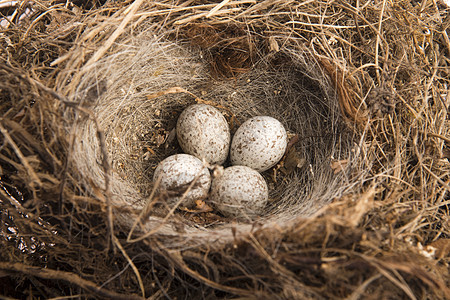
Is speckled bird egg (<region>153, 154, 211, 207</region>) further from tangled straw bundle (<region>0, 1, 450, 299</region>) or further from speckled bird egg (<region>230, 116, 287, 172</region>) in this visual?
speckled bird egg (<region>230, 116, 287, 172</region>)

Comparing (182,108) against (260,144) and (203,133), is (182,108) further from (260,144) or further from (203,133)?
(260,144)

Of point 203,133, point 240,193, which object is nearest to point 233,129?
point 203,133

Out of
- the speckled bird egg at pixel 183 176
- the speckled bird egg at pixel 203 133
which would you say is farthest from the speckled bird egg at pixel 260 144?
the speckled bird egg at pixel 183 176

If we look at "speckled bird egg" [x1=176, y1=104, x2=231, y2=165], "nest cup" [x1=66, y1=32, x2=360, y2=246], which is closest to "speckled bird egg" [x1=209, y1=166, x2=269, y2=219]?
"nest cup" [x1=66, y1=32, x2=360, y2=246]

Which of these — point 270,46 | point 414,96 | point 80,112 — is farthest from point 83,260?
point 414,96

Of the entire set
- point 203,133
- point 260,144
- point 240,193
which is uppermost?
point 203,133
